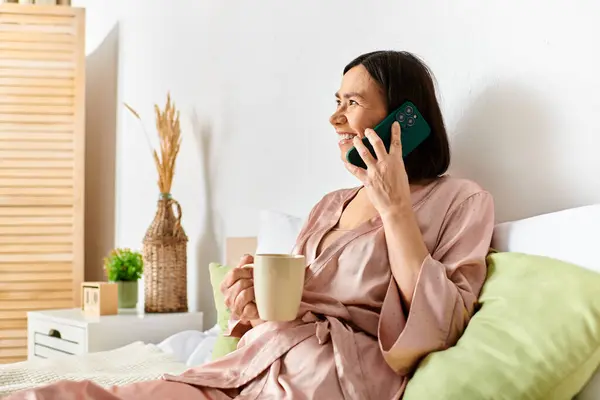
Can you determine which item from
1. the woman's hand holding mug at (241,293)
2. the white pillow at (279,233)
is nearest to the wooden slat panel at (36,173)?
the white pillow at (279,233)

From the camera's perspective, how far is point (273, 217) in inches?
85.7

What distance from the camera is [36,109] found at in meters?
3.78

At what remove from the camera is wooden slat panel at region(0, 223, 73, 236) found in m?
3.71

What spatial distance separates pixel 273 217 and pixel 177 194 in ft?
4.03

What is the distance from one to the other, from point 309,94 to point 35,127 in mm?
1865

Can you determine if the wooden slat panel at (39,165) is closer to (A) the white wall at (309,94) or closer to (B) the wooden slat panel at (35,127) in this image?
(B) the wooden slat panel at (35,127)

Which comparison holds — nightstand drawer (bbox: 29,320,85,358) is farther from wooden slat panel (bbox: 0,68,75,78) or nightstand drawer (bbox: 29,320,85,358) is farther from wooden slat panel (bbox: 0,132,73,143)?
wooden slat panel (bbox: 0,68,75,78)

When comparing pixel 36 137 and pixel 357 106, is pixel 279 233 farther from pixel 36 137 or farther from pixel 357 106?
pixel 36 137

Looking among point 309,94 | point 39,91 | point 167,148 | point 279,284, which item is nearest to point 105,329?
point 167,148

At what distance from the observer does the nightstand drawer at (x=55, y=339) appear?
279cm

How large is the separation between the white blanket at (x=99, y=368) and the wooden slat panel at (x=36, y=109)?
178 centimetres

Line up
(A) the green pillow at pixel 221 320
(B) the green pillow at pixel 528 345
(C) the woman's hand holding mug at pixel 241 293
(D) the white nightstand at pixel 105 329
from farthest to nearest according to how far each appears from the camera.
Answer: (D) the white nightstand at pixel 105 329
(A) the green pillow at pixel 221 320
(C) the woman's hand holding mug at pixel 241 293
(B) the green pillow at pixel 528 345

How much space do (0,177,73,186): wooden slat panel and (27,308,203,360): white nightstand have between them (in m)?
0.92

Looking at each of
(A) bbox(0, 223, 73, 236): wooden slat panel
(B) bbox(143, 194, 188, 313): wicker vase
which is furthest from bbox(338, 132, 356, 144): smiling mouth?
(A) bbox(0, 223, 73, 236): wooden slat panel
